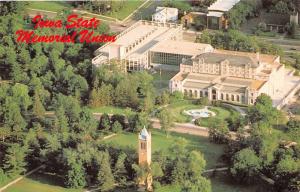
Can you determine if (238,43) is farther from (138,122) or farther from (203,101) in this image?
(138,122)

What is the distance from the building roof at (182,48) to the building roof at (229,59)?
294 centimetres

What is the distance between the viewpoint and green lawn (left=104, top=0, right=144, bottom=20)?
8000 centimetres

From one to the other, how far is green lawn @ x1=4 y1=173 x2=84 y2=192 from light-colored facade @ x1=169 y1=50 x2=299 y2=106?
14.5m

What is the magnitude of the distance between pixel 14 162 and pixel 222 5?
32.6 m

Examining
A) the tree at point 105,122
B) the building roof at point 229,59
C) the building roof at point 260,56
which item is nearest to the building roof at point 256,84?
the building roof at point 229,59

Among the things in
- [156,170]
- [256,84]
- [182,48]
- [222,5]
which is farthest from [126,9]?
[156,170]

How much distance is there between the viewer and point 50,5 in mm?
82812

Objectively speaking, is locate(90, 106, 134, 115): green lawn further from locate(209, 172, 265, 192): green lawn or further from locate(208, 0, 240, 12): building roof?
locate(208, 0, 240, 12): building roof

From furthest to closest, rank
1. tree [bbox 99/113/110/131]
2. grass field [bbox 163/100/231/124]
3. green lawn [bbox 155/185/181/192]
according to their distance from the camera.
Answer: grass field [bbox 163/100/231/124]
tree [bbox 99/113/110/131]
green lawn [bbox 155/185/181/192]

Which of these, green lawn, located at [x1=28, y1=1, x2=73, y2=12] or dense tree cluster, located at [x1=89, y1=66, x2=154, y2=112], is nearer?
dense tree cluster, located at [x1=89, y1=66, x2=154, y2=112]

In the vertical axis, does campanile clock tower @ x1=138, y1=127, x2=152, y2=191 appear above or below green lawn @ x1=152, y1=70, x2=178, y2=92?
below

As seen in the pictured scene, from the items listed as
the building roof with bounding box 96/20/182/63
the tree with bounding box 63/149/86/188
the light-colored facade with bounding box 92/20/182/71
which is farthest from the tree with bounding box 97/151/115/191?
the building roof with bounding box 96/20/182/63

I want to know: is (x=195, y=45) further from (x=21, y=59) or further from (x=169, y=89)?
(x=21, y=59)

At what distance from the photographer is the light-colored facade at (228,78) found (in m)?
60.5
